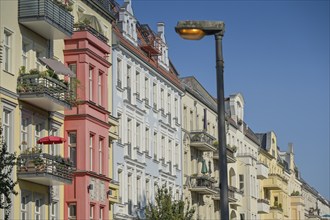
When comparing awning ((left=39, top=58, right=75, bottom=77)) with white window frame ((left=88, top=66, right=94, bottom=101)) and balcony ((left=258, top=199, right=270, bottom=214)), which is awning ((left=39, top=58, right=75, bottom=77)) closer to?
white window frame ((left=88, top=66, right=94, bottom=101))

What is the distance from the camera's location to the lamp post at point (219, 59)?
49.4 feet

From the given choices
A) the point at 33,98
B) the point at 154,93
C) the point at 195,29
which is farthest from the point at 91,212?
the point at 195,29

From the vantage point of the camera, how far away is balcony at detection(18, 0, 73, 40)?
115 ft

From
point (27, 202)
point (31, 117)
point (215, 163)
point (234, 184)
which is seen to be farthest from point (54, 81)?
point (234, 184)

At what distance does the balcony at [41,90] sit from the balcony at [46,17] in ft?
7.15

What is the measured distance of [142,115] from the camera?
54.1 m

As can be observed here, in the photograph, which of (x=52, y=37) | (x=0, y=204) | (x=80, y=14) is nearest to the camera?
(x=0, y=204)

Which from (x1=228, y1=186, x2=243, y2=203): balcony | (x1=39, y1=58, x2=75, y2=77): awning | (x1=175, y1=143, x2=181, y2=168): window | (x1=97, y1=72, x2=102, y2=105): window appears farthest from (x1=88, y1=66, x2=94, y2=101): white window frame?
(x1=228, y1=186, x2=243, y2=203): balcony

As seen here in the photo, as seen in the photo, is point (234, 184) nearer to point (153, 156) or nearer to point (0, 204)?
point (153, 156)

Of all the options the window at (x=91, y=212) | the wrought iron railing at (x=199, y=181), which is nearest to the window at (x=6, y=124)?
the window at (x=91, y=212)

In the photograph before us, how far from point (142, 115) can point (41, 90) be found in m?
19.8

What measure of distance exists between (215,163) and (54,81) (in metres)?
41.1

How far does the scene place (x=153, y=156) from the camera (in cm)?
5656

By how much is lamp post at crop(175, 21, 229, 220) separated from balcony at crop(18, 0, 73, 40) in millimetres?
20449
